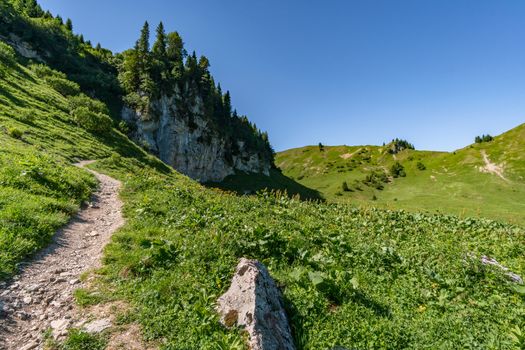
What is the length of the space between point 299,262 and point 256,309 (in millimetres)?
4342

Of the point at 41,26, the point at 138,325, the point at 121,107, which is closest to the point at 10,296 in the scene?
the point at 138,325

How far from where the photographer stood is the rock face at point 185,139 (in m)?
69.1

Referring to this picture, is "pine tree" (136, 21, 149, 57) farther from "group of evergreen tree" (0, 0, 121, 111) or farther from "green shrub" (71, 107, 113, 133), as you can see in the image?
"green shrub" (71, 107, 113, 133)

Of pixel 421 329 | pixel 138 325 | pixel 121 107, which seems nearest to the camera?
pixel 138 325

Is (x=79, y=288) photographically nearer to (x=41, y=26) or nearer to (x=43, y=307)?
(x=43, y=307)

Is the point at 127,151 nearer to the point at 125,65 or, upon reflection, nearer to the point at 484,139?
the point at 125,65

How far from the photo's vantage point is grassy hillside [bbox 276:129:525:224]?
240 ft

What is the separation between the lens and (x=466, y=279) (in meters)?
10.4

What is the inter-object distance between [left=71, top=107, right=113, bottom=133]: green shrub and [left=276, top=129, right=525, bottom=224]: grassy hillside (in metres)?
45.0

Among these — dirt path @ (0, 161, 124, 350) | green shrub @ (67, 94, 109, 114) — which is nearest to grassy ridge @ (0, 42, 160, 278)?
dirt path @ (0, 161, 124, 350)

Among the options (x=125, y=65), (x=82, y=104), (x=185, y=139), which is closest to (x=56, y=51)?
(x=125, y=65)

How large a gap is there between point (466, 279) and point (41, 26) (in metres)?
100

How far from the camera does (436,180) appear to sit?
329ft

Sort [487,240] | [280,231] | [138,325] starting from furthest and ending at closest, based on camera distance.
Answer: [487,240]
[280,231]
[138,325]
